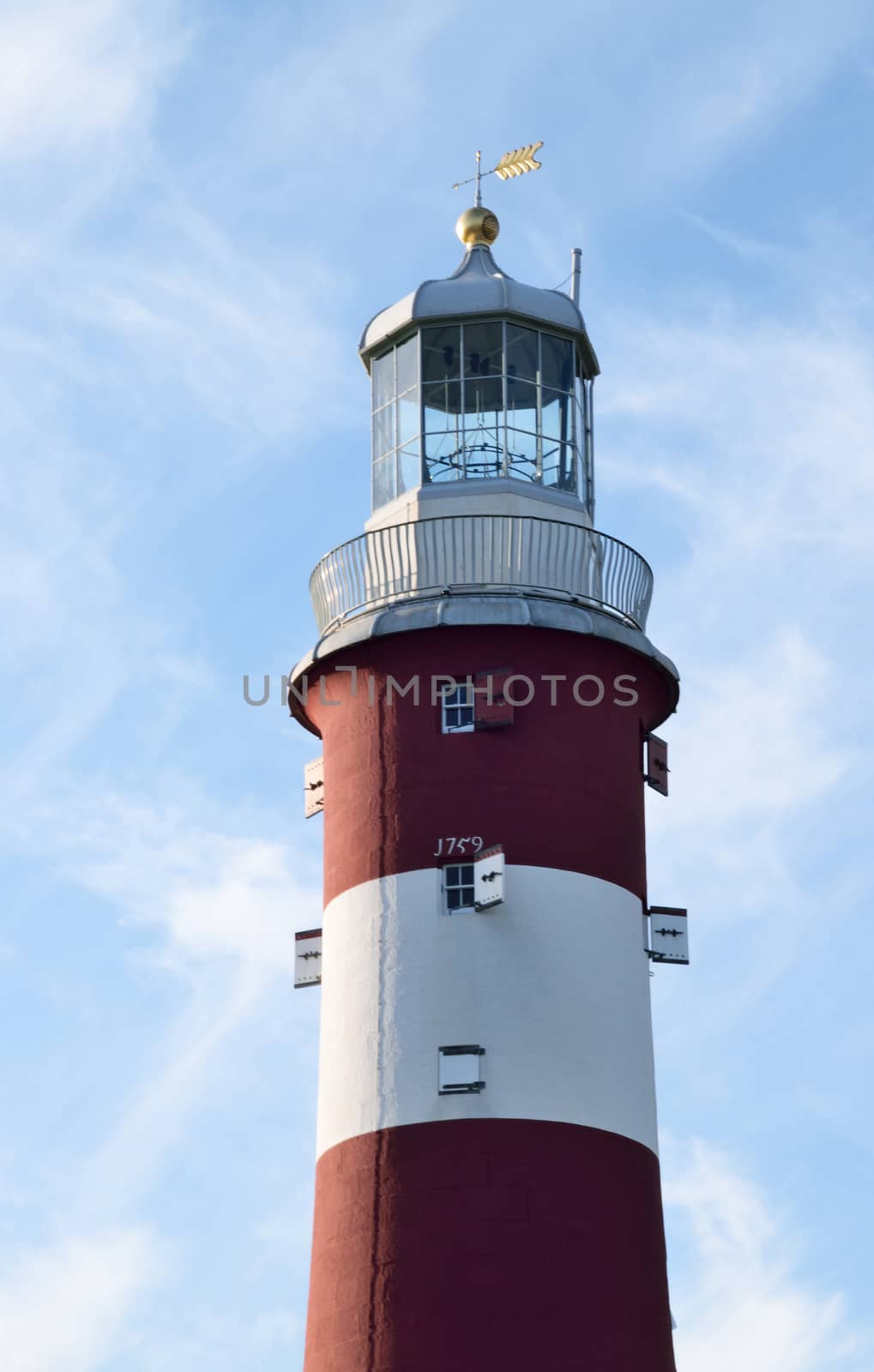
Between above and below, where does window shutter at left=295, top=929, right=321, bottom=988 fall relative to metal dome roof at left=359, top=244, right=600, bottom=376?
below

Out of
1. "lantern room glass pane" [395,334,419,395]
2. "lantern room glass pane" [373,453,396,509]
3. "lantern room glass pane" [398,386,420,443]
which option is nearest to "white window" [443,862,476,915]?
"lantern room glass pane" [373,453,396,509]

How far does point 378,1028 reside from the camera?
27344 mm

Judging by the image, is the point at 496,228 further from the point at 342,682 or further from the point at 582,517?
the point at 342,682

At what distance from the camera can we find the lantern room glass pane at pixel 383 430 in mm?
31062

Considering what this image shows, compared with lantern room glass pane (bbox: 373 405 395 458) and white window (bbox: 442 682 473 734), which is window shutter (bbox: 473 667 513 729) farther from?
lantern room glass pane (bbox: 373 405 395 458)

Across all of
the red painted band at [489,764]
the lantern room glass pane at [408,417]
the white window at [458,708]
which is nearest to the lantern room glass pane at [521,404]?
the lantern room glass pane at [408,417]

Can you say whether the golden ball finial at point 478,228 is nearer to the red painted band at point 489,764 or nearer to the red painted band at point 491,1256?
the red painted band at point 489,764

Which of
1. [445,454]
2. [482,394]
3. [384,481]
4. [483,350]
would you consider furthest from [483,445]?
[384,481]

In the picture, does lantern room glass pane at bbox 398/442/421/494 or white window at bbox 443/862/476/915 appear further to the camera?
lantern room glass pane at bbox 398/442/421/494

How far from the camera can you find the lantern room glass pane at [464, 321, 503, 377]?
1208 inches

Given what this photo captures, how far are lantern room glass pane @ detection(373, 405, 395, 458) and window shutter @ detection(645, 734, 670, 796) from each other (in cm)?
509

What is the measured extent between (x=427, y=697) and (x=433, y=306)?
5.38 metres

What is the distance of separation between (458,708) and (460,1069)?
14.3 feet

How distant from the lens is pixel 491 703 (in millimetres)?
28141
